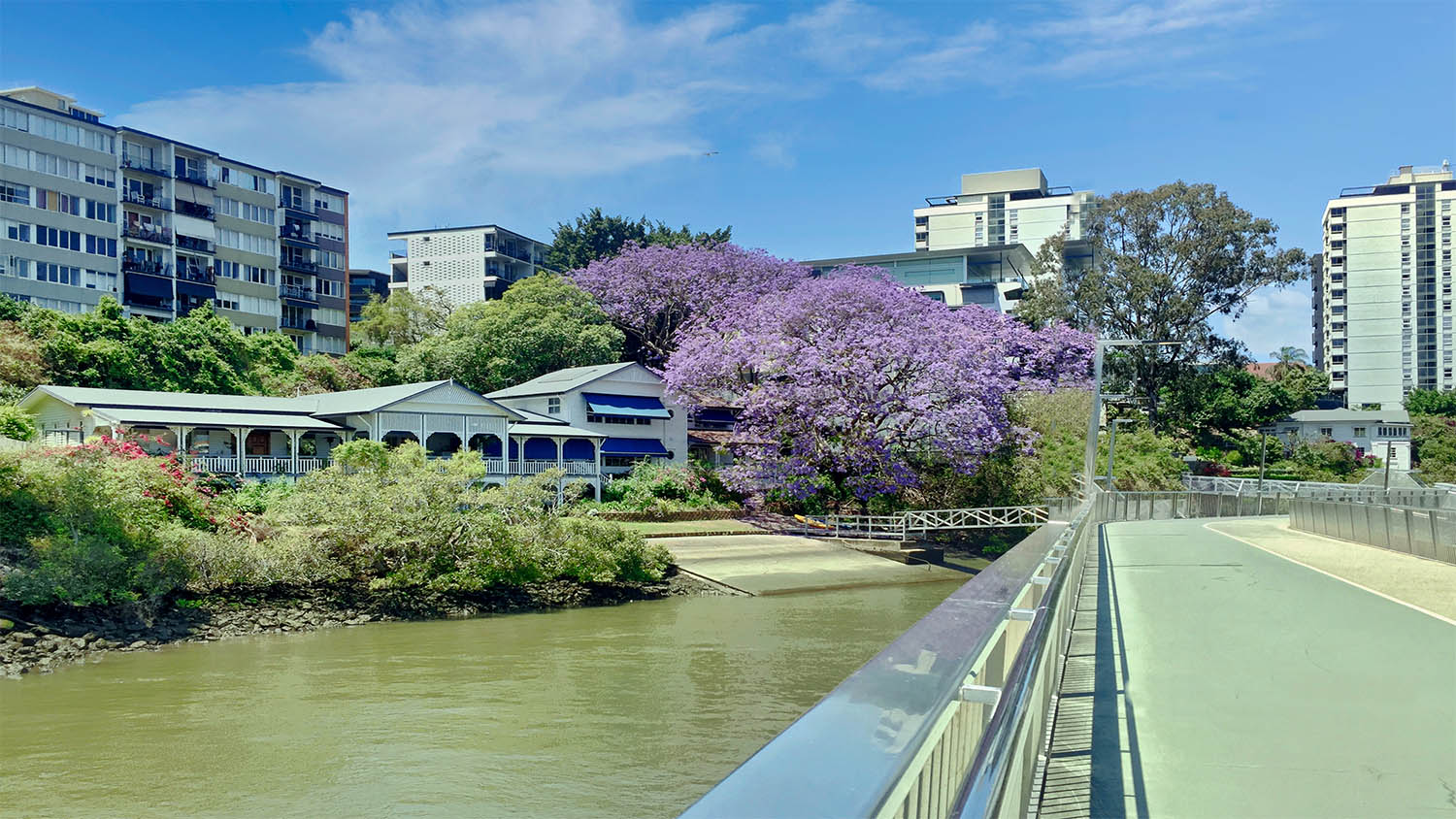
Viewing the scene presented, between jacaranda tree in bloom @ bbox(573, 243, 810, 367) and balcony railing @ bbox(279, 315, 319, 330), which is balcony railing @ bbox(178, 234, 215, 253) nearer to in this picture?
balcony railing @ bbox(279, 315, 319, 330)

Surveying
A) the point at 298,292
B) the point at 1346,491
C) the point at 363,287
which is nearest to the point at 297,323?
the point at 298,292

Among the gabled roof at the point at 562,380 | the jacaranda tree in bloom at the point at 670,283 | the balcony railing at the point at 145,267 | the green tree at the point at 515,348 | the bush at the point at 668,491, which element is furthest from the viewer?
the jacaranda tree in bloom at the point at 670,283

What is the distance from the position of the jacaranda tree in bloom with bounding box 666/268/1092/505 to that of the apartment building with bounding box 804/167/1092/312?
30.7m

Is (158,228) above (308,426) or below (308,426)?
above

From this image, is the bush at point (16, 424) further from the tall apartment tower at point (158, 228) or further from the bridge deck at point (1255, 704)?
the bridge deck at point (1255, 704)

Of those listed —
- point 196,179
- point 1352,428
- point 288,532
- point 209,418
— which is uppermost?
point 196,179

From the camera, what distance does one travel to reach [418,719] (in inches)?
656

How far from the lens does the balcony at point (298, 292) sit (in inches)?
2666

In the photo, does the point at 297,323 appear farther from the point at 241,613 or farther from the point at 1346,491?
the point at 1346,491

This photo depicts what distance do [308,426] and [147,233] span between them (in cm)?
2777

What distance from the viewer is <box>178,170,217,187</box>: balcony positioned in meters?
60.9

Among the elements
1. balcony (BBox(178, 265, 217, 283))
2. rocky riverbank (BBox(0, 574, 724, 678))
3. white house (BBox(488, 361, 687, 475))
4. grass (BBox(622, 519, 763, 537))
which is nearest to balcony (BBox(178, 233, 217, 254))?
balcony (BBox(178, 265, 217, 283))

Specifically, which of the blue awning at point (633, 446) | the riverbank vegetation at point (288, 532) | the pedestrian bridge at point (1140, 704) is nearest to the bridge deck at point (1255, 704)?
the pedestrian bridge at point (1140, 704)

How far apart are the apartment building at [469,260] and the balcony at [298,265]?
34.3ft
